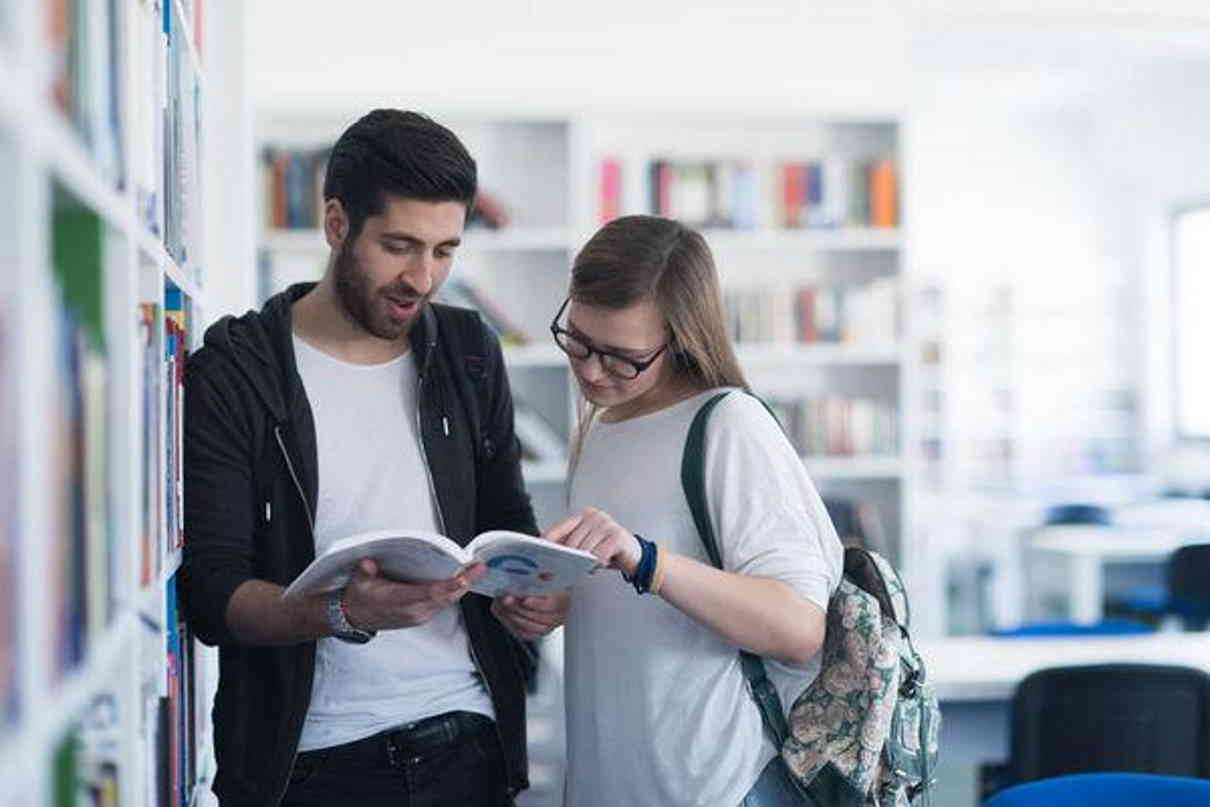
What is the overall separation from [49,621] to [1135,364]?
35.1 ft

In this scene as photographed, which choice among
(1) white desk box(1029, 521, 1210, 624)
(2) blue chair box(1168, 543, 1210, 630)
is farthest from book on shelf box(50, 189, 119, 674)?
(1) white desk box(1029, 521, 1210, 624)

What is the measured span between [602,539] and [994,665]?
6.91 ft

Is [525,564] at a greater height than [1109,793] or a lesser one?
greater

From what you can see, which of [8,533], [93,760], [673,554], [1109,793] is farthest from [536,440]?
[8,533]

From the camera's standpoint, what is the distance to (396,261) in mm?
1895

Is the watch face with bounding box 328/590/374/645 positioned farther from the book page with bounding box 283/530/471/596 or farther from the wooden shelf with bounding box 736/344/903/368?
the wooden shelf with bounding box 736/344/903/368

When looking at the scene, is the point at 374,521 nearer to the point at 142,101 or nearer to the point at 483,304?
the point at 142,101

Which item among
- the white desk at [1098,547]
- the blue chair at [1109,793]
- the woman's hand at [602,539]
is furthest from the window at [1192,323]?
the woman's hand at [602,539]

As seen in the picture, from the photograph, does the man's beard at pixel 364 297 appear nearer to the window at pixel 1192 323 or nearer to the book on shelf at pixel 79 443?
the book on shelf at pixel 79 443

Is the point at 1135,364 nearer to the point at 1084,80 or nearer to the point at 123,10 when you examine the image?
the point at 1084,80

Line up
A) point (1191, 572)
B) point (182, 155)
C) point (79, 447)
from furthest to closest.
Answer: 1. point (1191, 572)
2. point (182, 155)
3. point (79, 447)

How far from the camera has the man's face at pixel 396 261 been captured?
1.89m

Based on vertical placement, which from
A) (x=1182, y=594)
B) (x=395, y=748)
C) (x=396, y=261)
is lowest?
(x=1182, y=594)

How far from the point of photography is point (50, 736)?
97cm
